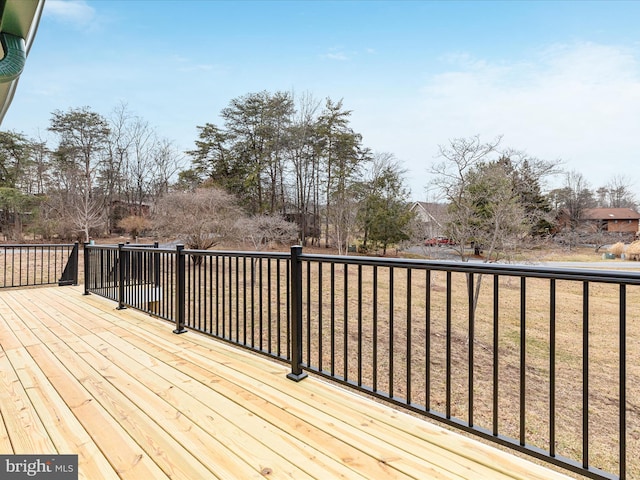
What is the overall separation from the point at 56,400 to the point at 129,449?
760 millimetres

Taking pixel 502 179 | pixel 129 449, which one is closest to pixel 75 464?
pixel 129 449

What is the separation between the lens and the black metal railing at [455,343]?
125 centimetres

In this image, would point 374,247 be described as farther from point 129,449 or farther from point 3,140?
point 3,140

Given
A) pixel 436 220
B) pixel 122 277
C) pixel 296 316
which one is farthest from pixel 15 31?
pixel 436 220

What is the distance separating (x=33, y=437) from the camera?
139 cm

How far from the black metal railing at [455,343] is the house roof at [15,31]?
4.66 ft

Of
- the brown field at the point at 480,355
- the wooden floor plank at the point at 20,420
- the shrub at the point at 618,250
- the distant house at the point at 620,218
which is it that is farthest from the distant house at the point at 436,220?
the distant house at the point at 620,218

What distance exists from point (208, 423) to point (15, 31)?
5.62 ft

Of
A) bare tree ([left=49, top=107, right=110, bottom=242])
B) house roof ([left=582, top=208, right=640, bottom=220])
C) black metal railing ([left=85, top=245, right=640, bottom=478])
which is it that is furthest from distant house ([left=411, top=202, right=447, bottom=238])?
house roof ([left=582, top=208, right=640, bottom=220])

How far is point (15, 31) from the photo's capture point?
1.05 m

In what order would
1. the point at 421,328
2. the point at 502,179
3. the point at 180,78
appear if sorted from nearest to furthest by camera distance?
1. the point at 421,328
2. the point at 502,179
3. the point at 180,78

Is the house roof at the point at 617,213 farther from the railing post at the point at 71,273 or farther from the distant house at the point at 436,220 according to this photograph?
the railing post at the point at 71,273

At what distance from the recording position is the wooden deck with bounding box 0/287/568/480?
3.97 feet

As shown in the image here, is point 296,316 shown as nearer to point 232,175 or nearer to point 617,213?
point 232,175
